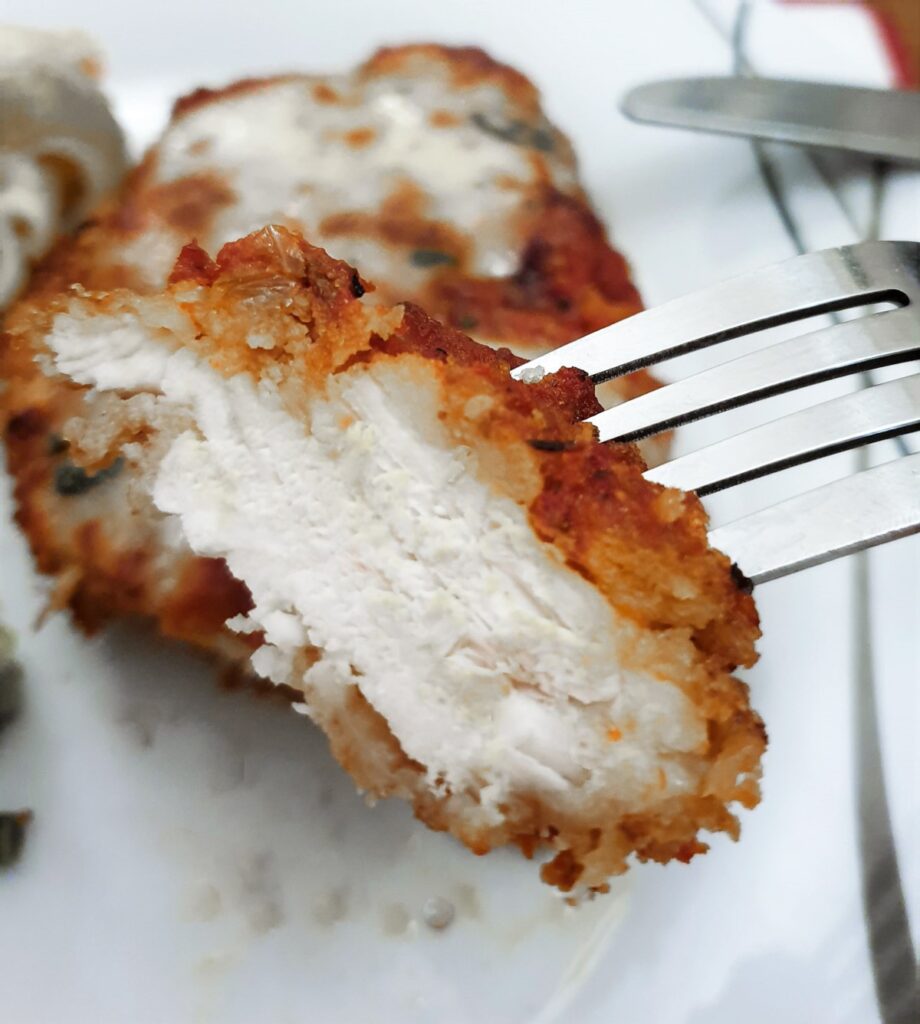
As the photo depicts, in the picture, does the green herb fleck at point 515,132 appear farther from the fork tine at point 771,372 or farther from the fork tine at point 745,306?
the fork tine at point 771,372

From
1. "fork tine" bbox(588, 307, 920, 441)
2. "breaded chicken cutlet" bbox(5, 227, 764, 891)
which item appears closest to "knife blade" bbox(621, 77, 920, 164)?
"fork tine" bbox(588, 307, 920, 441)

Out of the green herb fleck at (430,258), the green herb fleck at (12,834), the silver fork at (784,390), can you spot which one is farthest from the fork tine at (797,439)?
the green herb fleck at (12,834)

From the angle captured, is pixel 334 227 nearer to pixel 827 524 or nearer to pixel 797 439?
pixel 797 439

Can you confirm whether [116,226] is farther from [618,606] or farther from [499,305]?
[618,606]

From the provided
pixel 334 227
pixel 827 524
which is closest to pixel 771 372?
pixel 827 524

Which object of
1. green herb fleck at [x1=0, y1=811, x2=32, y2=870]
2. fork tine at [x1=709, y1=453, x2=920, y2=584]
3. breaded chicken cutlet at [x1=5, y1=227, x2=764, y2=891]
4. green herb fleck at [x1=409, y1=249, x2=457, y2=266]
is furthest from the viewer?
green herb fleck at [x1=409, y1=249, x2=457, y2=266]

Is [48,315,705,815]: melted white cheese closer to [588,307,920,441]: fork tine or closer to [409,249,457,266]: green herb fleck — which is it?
[588,307,920,441]: fork tine

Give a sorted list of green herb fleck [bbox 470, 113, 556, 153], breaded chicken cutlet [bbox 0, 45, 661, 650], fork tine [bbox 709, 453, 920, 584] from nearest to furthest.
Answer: fork tine [bbox 709, 453, 920, 584], breaded chicken cutlet [bbox 0, 45, 661, 650], green herb fleck [bbox 470, 113, 556, 153]

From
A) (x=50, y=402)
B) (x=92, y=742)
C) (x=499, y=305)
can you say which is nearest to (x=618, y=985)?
(x=92, y=742)
